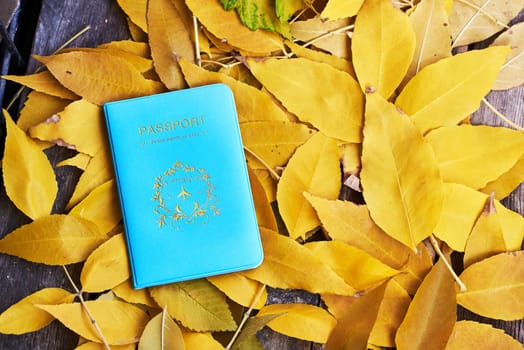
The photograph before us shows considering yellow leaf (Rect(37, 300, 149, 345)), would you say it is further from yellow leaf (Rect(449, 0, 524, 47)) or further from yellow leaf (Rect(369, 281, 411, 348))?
yellow leaf (Rect(449, 0, 524, 47))

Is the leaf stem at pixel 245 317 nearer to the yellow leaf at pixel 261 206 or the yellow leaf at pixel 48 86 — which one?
the yellow leaf at pixel 261 206

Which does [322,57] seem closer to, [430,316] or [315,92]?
[315,92]

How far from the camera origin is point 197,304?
493mm

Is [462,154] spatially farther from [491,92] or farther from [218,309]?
[218,309]

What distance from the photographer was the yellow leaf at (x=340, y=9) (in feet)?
1.66

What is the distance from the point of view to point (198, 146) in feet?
1.64

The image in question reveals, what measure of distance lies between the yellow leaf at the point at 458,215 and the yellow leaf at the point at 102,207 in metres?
0.26

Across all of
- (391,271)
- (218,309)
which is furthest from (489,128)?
(218,309)

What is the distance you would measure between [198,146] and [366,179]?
0.14m

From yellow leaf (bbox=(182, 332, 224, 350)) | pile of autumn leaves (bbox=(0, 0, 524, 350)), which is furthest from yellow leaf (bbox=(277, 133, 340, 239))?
yellow leaf (bbox=(182, 332, 224, 350))

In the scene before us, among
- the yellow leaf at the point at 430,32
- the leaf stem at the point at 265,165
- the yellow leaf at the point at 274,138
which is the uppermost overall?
the yellow leaf at the point at 430,32

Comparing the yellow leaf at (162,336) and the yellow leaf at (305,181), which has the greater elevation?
the yellow leaf at (305,181)

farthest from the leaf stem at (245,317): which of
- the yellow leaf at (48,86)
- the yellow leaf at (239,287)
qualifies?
the yellow leaf at (48,86)

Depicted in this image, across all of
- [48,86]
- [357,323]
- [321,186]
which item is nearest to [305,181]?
[321,186]
